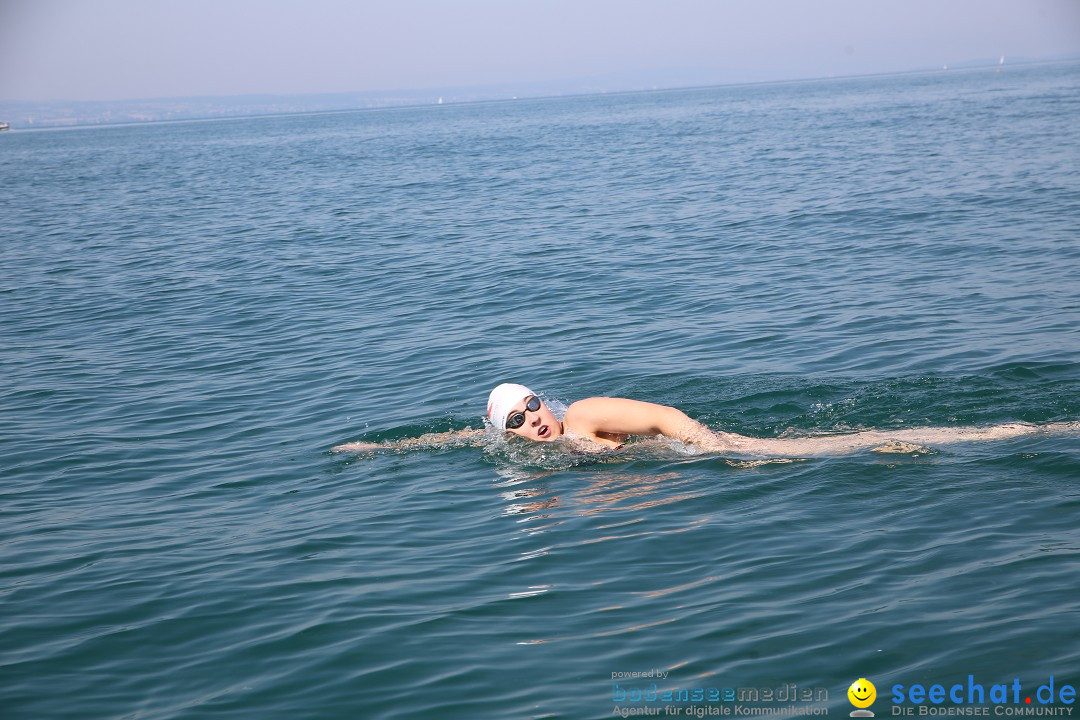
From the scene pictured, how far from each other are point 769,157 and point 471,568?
34.3 metres

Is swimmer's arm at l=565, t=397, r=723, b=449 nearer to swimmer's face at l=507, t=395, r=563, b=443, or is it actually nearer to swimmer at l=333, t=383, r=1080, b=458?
swimmer at l=333, t=383, r=1080, b=458

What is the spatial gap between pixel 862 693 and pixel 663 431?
3519mm

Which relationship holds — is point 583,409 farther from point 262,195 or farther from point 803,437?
point 262,195

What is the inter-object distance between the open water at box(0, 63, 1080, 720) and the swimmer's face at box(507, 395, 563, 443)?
33cm

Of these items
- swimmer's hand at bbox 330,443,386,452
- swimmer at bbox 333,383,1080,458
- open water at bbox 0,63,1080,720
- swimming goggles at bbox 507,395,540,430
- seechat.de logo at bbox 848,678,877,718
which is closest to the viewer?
seechat.de logo at bbox 848,678,877,718

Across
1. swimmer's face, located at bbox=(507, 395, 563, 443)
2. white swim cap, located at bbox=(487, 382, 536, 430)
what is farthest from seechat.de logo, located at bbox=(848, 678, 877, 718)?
white swim cap, located at bbox=(487, 382, 536, 430)

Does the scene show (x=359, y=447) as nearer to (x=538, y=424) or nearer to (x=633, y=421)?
(x=538, y=424)

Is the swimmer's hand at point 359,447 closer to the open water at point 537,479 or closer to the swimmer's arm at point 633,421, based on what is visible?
the open water at point 537,479

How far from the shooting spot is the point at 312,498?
347 inches

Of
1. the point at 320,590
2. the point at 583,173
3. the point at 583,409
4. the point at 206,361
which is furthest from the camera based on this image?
the point at 583,173

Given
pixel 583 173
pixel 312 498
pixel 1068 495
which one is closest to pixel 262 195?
pixel 583 173

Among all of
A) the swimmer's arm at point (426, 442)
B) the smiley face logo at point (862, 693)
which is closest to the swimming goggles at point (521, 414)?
the swimmer's arm at point (426, 442)

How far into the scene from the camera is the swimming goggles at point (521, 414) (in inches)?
344

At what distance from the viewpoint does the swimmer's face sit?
28.7 feet
